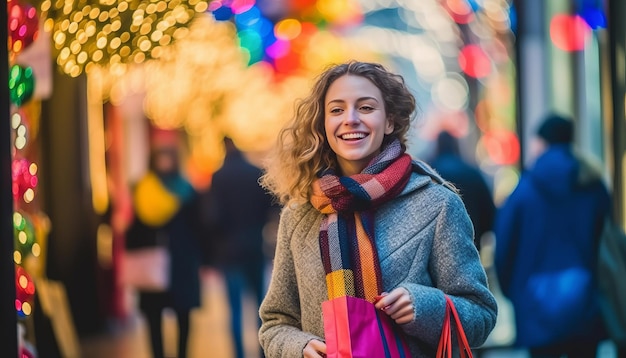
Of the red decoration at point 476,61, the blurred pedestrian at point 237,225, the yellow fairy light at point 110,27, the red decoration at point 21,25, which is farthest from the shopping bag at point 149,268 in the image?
the red decoration at point 476,61

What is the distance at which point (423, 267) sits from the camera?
256 centimetres

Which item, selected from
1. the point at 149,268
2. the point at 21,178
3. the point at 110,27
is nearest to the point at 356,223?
the point at 21,178

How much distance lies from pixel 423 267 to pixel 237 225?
177 inches

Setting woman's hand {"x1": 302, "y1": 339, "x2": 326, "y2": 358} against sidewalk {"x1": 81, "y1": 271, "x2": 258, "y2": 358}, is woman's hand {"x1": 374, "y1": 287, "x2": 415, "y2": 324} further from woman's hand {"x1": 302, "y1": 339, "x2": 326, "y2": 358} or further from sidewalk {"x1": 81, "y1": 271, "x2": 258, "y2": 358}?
sidewalk {"x1": 81, "y1": 271, "x2": 258, "y2": 358}

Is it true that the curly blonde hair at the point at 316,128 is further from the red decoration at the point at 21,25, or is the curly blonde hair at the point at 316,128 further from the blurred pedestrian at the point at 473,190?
the blurred pedestrian at the point at 473,190

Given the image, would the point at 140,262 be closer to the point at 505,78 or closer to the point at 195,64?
the point at 195,64

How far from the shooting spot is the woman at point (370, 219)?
255 cm

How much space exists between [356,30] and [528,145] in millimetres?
4125

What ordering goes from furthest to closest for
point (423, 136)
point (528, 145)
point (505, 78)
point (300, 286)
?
point (423, 136) < point (505, 78) < point (528, 145) < point (300, 286)

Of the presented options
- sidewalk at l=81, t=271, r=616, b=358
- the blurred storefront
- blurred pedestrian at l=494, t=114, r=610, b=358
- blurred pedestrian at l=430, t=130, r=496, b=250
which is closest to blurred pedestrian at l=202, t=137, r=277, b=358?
sidewalk at l=81, t=271, r=616, b=358

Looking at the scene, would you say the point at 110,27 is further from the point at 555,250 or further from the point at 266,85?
the point at 266,85

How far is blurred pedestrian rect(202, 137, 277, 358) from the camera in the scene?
692 centimetres

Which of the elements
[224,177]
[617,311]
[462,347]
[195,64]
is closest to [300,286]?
[462,347]

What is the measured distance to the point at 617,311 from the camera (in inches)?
215
